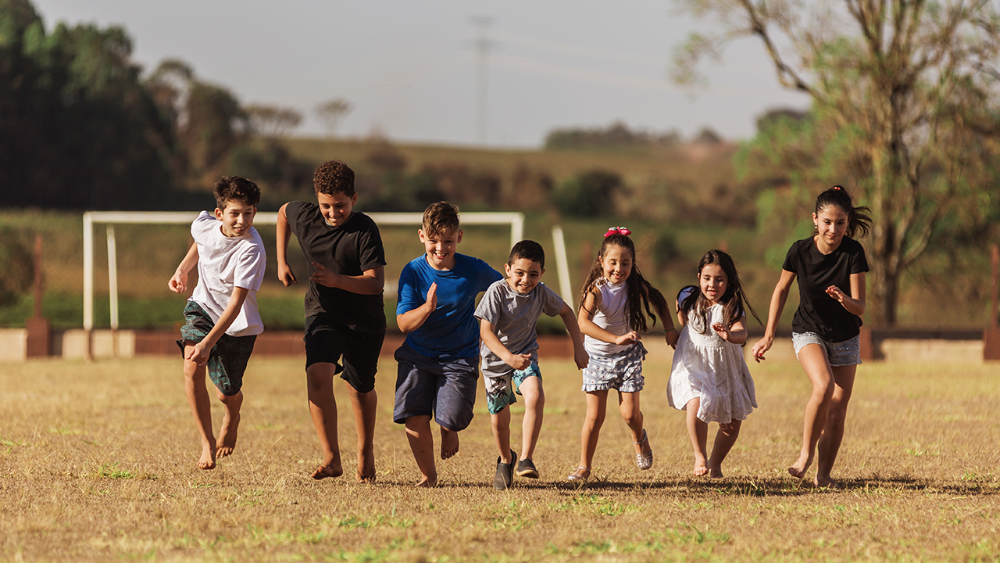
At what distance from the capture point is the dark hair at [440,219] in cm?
512

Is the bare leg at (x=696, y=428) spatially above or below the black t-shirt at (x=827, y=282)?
below

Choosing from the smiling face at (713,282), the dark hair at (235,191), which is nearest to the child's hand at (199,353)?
the dark hair at (235,191)

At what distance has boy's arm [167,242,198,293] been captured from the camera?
5758 mm

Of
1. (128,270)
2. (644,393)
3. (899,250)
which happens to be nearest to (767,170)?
(899,250)

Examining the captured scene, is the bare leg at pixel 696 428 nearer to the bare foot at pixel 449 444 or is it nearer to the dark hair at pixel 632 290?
the dark hair at pixel 632 290

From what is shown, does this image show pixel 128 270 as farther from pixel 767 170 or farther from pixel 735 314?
pixel 735 314

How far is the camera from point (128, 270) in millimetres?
19031

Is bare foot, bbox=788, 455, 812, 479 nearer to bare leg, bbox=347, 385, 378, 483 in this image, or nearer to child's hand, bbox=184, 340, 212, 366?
bare leg, bbox=347, 385, 378, 483

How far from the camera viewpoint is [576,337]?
5.29 m

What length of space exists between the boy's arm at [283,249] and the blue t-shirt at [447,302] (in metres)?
0.57

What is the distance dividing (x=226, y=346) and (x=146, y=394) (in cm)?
470

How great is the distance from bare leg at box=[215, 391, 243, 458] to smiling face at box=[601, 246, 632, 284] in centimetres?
222

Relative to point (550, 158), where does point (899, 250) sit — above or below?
below

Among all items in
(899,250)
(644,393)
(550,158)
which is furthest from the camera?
(550,158)
